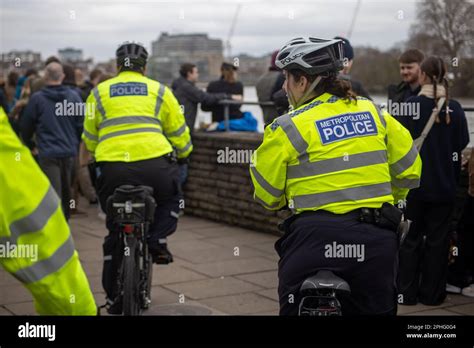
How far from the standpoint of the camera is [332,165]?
4172 millimetres

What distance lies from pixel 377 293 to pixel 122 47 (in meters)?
3.71

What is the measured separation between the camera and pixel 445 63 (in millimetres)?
7566

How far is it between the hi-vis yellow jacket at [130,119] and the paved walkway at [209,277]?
1.32m

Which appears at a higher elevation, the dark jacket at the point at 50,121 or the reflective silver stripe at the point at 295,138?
the reflective silver stripe at the point at 295,138

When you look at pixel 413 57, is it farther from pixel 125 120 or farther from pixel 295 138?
pixel 295 138

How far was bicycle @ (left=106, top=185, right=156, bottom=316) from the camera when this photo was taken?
6.61 m

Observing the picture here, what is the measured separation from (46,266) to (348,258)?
6.31 ft

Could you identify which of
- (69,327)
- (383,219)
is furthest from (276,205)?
(69,327)

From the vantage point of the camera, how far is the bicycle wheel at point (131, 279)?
6582mm

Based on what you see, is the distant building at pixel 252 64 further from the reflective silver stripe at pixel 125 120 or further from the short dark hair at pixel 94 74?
the reflective silver stripe at pixel 125 120

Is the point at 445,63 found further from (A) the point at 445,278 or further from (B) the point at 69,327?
(B) the point at 69,327

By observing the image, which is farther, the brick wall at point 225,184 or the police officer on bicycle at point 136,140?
the brick wall at point 225,184
